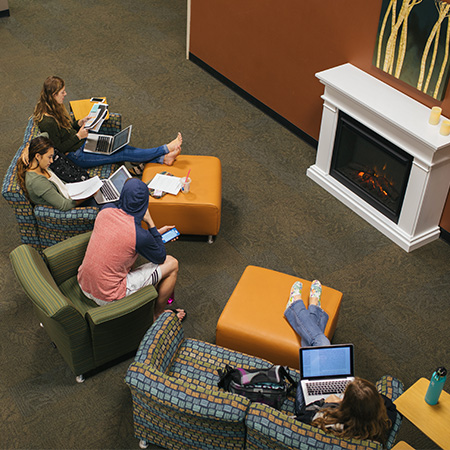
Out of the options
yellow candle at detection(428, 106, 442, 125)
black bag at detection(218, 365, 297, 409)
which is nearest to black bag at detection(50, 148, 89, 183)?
black bag at detection(218, 365, 297, 409)

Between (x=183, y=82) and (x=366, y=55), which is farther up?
(x=366, y=55)

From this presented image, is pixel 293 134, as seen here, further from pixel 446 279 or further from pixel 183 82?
pixel 446 279

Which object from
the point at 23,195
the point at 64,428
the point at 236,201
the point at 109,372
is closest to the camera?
the point at 64,428

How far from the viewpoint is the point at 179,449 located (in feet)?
11.9

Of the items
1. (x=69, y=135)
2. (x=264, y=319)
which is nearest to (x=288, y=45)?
(x=69, y=135)

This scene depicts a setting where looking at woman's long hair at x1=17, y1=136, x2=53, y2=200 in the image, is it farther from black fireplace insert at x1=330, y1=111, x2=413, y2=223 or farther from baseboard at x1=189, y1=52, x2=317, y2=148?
baseboard at x1=189, y1=52, x2=317, y2=148

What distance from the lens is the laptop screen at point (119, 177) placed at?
513 cm

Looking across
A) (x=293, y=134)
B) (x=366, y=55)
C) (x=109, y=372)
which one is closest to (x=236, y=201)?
(x=293, y=134)

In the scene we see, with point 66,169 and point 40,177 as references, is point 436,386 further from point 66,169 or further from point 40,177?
point 66,169

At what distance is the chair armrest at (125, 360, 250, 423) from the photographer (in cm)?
315

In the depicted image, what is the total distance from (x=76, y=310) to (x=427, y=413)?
2133 millimetres

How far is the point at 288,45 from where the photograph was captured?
20.5 feet

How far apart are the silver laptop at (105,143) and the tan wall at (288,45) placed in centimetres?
195

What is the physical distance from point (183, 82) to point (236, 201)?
2360 mm
